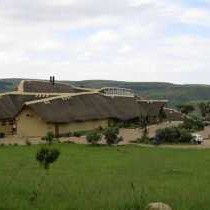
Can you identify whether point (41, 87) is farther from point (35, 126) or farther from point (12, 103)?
point (35, 126)

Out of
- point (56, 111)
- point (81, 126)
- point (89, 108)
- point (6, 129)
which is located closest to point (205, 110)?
point (89, 108)

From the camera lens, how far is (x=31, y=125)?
71.9 meters

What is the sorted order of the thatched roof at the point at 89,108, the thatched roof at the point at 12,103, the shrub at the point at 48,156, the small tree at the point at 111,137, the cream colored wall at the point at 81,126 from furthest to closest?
the thatched roof at the point at 12,103
the cream colored wall at the point at 81,126
the thatched roof at the point at 89,108
the small tree at the point at 111,137
the shrub at the point at 48,156

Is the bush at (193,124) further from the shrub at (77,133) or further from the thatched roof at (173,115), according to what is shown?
the thatched roof at (173,115)

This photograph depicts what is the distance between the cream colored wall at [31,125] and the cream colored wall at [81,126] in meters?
1.70

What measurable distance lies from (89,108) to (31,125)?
837 centimetres

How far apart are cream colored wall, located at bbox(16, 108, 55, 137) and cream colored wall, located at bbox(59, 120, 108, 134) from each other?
5.59 feet

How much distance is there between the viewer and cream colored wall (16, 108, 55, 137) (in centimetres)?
→ 7000

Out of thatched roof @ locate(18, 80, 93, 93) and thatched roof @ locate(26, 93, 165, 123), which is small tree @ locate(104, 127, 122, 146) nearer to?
thatched roof @ locate(26, 93, 165, 123)

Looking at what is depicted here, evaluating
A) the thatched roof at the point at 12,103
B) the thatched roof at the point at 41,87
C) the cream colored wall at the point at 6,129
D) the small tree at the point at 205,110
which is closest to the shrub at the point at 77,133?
the thatched roof at the point at 12,103

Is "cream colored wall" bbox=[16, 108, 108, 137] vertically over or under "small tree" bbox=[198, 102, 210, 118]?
under

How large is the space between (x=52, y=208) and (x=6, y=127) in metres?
65.0

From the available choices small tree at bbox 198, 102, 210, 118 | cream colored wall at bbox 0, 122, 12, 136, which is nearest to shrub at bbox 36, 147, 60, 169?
cream colored wall at bbox 0, 122, 12, 136

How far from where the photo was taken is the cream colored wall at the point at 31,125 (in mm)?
70000
